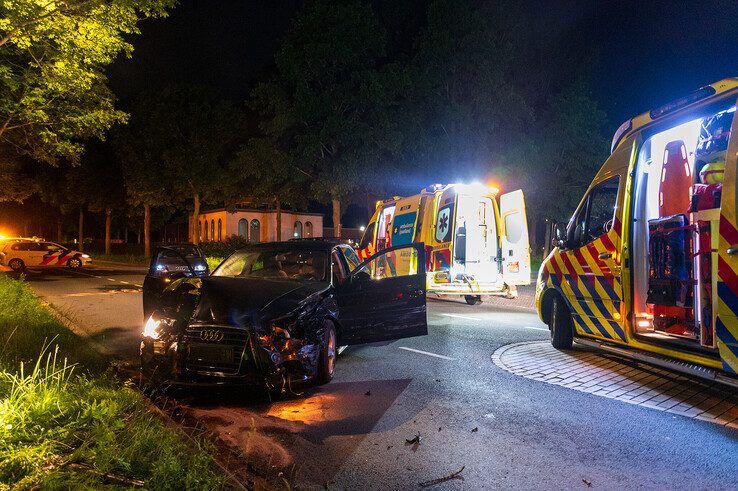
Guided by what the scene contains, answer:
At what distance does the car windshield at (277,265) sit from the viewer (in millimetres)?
6789

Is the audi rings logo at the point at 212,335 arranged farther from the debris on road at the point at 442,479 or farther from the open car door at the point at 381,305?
the debris on road at the point at 442,479

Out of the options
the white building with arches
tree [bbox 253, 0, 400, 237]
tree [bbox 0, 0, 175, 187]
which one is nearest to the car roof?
tree [bbox 0, 0, 175, 187]

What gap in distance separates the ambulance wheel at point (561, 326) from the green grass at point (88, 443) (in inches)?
217

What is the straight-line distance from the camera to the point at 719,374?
4852mm

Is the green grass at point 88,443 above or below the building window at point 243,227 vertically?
below

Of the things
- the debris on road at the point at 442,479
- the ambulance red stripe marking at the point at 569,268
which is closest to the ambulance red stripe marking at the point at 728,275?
the ambulance red stripe marking at the point at 569,268

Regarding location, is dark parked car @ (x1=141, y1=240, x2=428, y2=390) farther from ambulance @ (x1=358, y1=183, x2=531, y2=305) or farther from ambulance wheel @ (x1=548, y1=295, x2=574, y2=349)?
ambulance @ (x1=358, y1=183, x2=531, y2=305)

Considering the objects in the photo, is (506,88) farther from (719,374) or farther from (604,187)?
(719,374)

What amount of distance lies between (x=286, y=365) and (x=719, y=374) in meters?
4.13

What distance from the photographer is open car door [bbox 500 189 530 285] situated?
39.0 feet

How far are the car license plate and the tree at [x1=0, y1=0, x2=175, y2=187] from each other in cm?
563

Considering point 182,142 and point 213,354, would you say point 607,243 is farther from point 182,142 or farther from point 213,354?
point 182,142

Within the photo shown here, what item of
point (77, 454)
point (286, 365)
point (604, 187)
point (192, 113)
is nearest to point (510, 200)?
point (604, 187)

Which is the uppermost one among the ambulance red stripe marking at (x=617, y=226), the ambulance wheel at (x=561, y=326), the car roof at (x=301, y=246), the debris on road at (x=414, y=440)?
the ambulance red stripe marking at (x=617, y=226)
